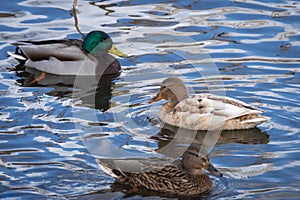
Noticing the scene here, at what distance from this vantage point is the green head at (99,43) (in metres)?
12.7

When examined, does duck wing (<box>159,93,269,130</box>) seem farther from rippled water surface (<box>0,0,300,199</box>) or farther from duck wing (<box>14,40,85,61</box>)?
duck wing (<box>14,40,85,61</box>)

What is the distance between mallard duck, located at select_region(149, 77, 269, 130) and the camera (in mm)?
9742

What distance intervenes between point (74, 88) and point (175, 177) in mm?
4069

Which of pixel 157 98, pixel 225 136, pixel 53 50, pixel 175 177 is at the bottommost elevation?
pixel 225 136

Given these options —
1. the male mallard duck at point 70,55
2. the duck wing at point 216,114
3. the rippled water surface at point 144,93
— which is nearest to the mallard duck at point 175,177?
the rippled water surface at point 144,93

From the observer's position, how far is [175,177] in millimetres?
8039

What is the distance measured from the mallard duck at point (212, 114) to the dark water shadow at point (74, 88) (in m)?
1.13

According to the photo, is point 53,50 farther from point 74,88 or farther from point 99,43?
point 74,88

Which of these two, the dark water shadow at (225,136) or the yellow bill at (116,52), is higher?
the yellow bill at (116,52)

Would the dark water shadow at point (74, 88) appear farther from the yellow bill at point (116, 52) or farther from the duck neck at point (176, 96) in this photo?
the duck neck at point (176, 96)

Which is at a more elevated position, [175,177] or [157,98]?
[157,98]

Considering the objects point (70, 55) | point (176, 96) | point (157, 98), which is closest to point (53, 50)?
point (70, 55)

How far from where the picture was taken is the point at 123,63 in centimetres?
1288

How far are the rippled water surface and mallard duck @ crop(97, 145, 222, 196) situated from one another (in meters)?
0.12
